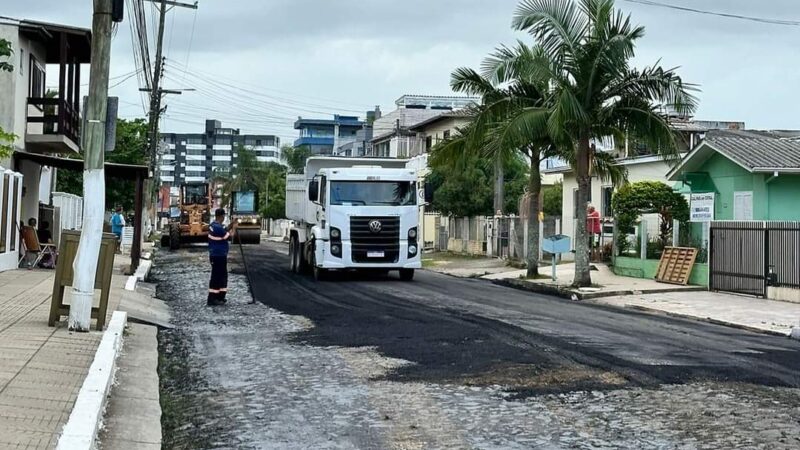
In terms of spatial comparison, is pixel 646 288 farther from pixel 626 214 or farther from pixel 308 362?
pixel 308 362

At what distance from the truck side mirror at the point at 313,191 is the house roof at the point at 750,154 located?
10.4m

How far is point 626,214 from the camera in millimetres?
27562

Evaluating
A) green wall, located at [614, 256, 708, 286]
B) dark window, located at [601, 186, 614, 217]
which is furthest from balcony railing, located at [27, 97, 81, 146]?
dark window, located at [601, 186, 614, 217]

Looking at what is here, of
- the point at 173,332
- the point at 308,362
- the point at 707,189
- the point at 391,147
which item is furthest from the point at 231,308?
the point at 391,147

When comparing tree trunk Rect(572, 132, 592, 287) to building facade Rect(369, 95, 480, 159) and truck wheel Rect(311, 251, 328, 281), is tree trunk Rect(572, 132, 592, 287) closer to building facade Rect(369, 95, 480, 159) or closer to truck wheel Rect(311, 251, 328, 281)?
truck wheel Rect(311, 251, 328, 281)

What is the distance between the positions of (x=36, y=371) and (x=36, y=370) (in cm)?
6

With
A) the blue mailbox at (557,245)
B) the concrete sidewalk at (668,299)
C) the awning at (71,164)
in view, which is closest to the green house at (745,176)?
the concrete sidewalk at (668,299)

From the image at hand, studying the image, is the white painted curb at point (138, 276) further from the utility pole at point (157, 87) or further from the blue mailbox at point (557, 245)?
the utility pole at point (157, 87)

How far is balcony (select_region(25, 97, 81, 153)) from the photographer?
26.5 m

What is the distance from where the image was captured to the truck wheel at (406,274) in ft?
83.2

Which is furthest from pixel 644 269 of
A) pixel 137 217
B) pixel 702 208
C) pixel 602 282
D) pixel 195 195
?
pixel 195 195

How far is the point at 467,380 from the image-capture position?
31.6 feet

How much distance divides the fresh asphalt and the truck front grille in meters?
2.86

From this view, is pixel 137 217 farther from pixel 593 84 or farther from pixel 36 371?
pixel 36 371
